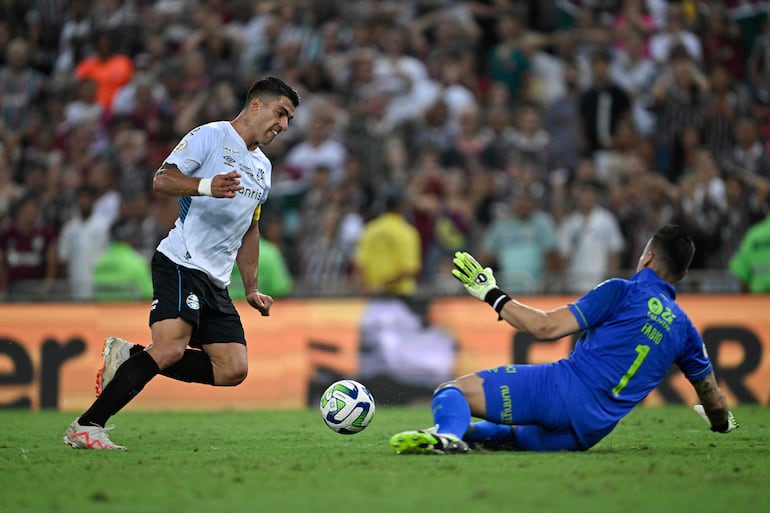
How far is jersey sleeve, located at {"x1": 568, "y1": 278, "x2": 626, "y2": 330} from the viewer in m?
7.52

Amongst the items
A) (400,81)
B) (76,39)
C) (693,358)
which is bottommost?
(693,358)

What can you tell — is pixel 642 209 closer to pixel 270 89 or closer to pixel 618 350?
pixel 270 89

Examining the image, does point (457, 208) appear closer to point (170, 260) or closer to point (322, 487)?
point (170, 260)

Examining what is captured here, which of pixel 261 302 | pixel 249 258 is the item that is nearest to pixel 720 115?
pixel 249 258

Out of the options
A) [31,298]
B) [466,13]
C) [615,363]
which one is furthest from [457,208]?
[615,363]

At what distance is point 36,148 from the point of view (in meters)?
19.2

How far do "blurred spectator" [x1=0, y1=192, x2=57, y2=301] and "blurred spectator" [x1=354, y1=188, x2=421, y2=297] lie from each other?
180 inches

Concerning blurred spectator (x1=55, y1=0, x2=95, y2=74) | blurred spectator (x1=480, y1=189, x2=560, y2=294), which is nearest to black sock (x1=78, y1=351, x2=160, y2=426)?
blurred spectator (x1=480, y1=189, x2=560, y2=294)

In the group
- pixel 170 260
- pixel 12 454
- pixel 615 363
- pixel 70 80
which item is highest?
pixel 70 80

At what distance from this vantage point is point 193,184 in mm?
7977

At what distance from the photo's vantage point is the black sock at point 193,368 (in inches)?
343

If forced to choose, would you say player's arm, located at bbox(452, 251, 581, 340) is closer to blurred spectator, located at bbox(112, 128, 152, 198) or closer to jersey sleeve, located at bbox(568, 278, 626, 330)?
jersey sleeve, located at bbox(568, 278, 626, 330)

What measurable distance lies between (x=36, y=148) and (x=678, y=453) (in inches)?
547

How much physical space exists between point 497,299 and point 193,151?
8.11 feet
